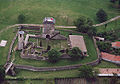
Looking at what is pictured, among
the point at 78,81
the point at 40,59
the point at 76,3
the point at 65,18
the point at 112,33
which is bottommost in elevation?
the point at 78,81

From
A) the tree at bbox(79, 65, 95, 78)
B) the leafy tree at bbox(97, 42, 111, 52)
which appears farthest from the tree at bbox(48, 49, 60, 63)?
the leafy tree at bbox(97, 42, 111, 52)

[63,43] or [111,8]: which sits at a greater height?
[111,8]

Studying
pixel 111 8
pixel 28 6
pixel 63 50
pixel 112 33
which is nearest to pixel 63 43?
pixel 63 50

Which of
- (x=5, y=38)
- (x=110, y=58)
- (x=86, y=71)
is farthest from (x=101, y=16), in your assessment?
(x=5, y=38)

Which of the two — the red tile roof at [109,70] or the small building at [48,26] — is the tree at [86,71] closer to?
the red tile roof at [109,70]

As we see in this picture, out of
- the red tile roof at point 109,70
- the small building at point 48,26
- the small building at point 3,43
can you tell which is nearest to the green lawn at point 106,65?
the red tile roof at point 109,70

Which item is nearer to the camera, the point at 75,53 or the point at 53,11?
the point at 75,53

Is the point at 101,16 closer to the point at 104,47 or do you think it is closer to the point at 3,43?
the point at 104,47

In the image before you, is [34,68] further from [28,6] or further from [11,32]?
[28,6]
